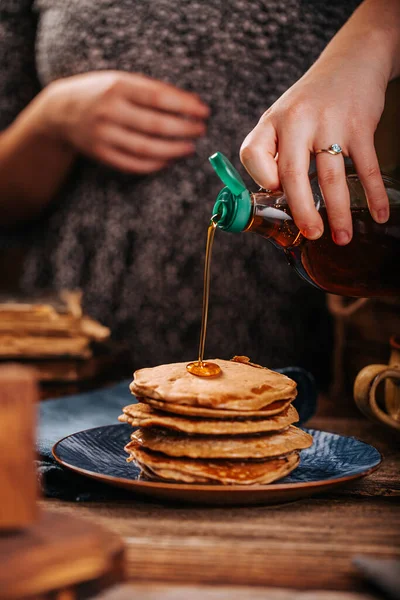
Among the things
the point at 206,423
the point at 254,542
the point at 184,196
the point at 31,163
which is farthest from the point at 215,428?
the point at 31,163

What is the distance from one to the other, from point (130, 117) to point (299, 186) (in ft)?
2.66

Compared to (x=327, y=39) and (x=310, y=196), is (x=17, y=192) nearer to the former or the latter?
(x=327, y=39)

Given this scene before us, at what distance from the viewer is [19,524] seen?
48cm

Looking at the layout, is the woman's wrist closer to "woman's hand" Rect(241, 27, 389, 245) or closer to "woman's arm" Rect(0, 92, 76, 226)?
"woman's arm" Rect(0, 92, 76, 226)

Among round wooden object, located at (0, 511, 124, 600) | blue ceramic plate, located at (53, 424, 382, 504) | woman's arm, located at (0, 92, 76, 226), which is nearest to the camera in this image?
round wooden object, located at (0, 511, 124, 600)

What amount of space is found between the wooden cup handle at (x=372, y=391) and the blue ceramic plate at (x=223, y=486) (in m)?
0.07

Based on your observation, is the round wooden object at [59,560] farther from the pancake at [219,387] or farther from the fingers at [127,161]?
the fingers at [127,161]

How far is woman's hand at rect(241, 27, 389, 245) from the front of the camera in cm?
80

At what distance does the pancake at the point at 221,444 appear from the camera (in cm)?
69

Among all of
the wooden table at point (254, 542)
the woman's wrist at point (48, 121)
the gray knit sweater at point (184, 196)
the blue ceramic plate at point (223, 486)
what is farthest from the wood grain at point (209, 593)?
the woman's wrist at point (48, 121)

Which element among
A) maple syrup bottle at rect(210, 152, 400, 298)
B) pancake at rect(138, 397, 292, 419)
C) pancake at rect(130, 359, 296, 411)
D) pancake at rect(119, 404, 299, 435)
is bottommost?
pancake at rect(119, 404, 299, 435)

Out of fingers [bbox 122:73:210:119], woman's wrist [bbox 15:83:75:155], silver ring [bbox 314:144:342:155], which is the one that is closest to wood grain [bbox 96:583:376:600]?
silver ring [bbox 314:144:342:155]

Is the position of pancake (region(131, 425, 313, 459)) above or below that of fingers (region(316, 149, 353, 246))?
below

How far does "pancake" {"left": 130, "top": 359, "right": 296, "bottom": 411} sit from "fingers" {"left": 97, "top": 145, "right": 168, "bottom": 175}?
0.82m
